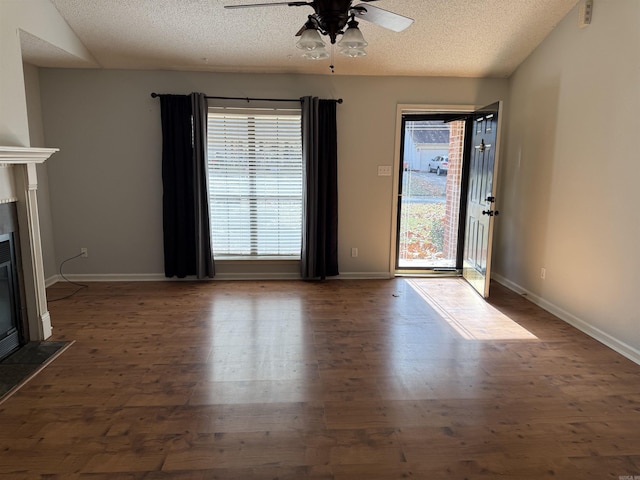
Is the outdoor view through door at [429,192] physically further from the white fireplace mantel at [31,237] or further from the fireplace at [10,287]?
the fireplace at [10,287]

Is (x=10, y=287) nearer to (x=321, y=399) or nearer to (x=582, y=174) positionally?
(x=321, y=399)

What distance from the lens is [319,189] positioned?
4777 millimetres

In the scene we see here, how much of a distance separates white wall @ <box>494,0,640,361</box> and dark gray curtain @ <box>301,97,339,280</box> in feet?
6.82

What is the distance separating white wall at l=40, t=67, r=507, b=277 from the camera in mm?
4562

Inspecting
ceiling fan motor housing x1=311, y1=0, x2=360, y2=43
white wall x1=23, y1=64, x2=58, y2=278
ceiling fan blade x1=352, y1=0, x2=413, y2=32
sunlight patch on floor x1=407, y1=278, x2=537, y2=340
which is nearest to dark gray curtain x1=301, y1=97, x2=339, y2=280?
sunlight patch on floor x1=407, y1=278, x2=537, y2=340

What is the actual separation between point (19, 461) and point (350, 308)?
274 centimetres

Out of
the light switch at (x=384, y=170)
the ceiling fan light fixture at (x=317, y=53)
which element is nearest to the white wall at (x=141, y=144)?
the light switch at (x=384, y=170)

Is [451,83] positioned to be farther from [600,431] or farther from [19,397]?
[19,397]

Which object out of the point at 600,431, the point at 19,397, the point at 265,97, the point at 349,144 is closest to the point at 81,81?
the point at 265,97

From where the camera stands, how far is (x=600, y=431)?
214cm

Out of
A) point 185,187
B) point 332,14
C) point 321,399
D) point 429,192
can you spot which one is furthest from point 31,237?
point 429,192

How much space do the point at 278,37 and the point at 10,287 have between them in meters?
3.16

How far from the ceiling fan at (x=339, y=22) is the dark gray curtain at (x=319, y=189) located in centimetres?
209

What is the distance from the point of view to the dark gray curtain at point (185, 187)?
4516 mm
